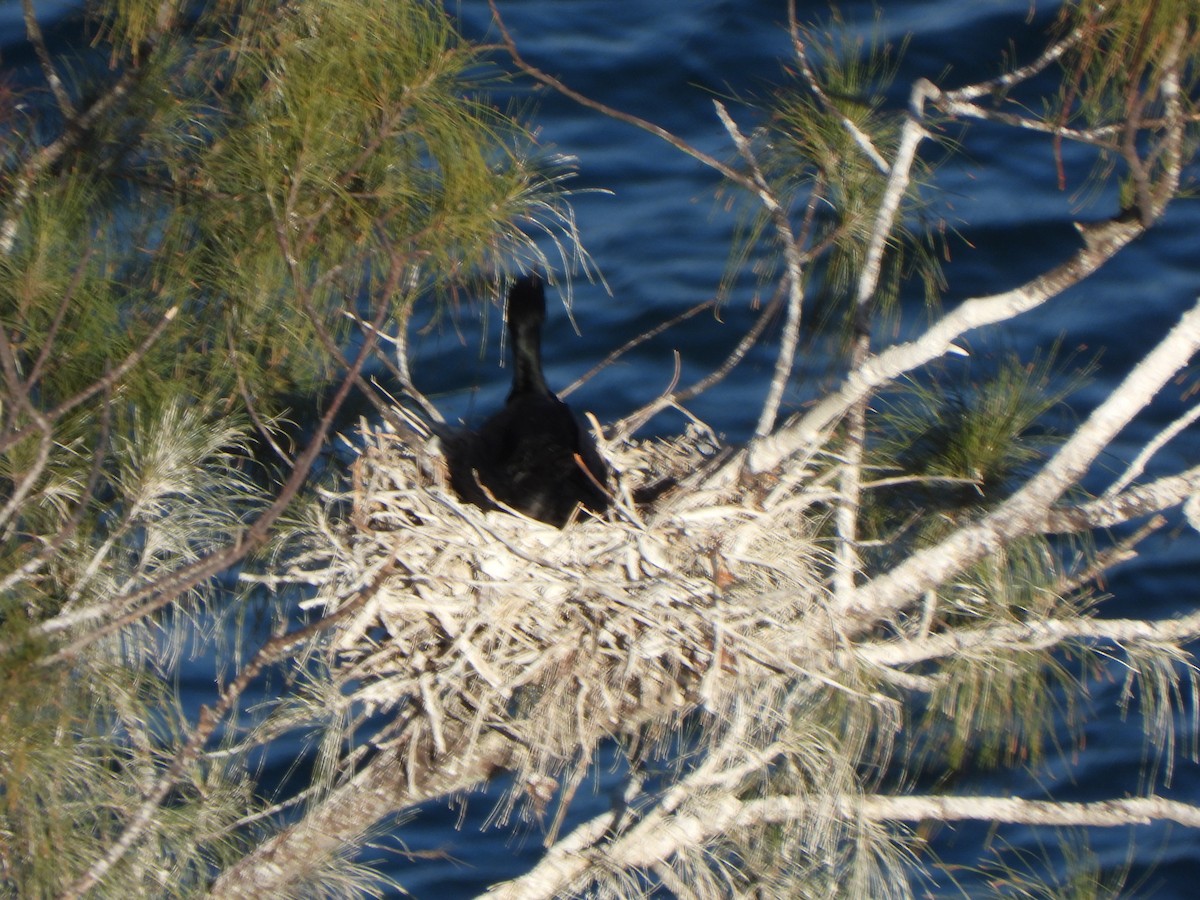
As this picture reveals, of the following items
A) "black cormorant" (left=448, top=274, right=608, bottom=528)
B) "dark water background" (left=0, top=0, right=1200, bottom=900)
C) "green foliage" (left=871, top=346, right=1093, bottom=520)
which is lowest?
"dark water background" (left=0, top=0, right=1200, bottom=900)

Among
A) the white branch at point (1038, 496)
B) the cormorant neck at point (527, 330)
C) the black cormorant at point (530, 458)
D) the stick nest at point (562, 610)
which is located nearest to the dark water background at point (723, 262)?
the cormorant neck at point (527, 330)

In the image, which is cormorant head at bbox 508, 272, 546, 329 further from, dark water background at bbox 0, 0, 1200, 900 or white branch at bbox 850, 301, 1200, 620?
dark water background at bbox 0, 0, 1200, 900

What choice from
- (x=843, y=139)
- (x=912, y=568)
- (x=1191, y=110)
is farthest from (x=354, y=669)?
(x=1191, y=110)

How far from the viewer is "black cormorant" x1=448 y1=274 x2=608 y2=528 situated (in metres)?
3.73

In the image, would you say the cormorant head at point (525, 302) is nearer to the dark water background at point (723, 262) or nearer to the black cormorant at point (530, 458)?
the black cormorant at point (530, 458)

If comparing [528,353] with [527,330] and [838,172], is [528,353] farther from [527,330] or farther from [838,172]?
[838,172]

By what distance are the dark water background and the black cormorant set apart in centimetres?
224

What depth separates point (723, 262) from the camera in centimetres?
768

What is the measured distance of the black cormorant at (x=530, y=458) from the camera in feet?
12.2

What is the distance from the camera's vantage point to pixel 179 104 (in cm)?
330

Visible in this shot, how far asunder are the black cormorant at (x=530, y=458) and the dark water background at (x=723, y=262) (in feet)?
7.36

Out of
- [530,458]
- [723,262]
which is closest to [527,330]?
[530,458]

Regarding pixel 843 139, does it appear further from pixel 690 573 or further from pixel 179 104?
pixel 179 104

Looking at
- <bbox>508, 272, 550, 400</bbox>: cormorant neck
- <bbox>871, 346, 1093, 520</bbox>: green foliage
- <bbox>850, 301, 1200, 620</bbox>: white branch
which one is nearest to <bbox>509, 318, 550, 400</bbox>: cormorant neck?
<bbox>508, 272, 550, 400</bbox>: cormorant neck
